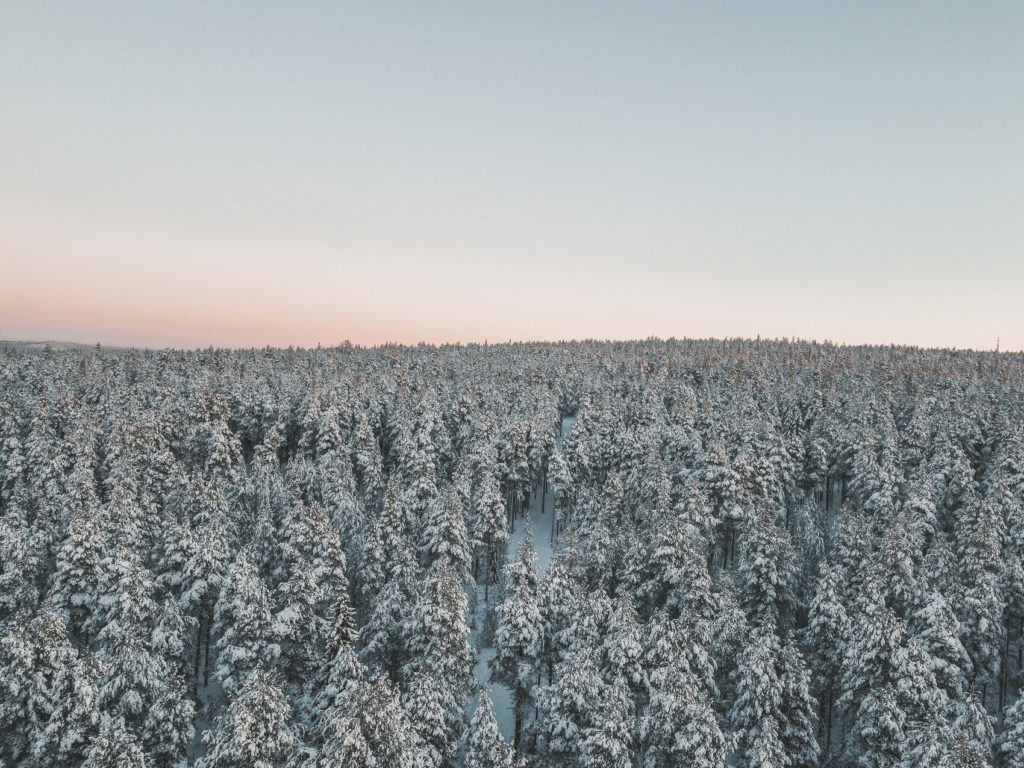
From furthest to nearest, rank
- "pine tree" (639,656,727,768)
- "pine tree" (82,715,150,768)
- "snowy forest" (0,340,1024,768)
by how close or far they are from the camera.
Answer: "snowy forest" (0,340,1024,768)
"pine tree" (639,656,727,768)
"pine tree" (82,715,150,768)

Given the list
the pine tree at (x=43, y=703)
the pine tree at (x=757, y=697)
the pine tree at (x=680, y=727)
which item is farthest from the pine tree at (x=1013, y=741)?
the pine tree at (x=43, y=703)

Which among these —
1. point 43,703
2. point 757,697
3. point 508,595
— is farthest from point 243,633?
point 757,697

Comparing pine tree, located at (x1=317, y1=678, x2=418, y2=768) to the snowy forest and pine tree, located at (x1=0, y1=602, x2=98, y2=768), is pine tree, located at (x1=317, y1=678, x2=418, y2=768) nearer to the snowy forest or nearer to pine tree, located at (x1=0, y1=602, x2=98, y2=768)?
the snowy forest

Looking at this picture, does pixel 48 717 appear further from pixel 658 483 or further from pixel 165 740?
pixel 658 483

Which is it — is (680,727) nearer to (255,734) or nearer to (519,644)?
(519,644)

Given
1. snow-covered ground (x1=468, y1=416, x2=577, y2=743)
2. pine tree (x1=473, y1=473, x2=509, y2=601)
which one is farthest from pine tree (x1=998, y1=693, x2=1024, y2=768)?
pine tree (x1=473, y1=473, x2=509, y2=601)

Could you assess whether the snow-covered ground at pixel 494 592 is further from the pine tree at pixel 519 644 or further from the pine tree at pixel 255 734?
the pine tree at pixel 255 734
